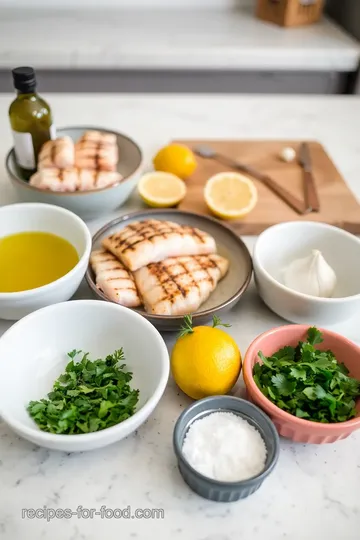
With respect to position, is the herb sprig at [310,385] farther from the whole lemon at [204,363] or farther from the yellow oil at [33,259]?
the yellow oil at [33,259]

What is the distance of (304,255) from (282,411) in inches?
19.1

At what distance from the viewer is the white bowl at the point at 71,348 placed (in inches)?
32.7

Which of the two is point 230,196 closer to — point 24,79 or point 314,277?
point 314,277

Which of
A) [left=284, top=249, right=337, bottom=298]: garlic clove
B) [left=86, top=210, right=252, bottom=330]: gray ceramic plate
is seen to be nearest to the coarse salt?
[left=86, top=210, right=252, bottom=330]: gray ceramic plate

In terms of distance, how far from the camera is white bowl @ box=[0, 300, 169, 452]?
0.83 metres

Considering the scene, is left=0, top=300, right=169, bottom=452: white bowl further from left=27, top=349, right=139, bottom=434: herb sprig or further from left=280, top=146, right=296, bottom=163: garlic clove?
left=280, top=146, right=296, bottom=163: garlic clove

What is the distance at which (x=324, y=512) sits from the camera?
0.77 m

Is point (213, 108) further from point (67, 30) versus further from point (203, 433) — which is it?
point (203, 433)

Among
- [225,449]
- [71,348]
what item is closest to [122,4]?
[71,348]

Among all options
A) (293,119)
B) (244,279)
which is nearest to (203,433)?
(244,279)

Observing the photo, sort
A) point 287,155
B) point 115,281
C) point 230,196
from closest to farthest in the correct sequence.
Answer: point 115,281 → point 230,196 → point 287,155

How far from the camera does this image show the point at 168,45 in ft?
7.47

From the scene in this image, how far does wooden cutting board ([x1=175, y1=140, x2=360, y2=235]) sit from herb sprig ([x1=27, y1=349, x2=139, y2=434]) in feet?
1.89

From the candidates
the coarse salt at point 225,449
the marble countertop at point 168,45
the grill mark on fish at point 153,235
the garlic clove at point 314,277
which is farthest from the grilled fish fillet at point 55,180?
the marble countertop at point 168,45
